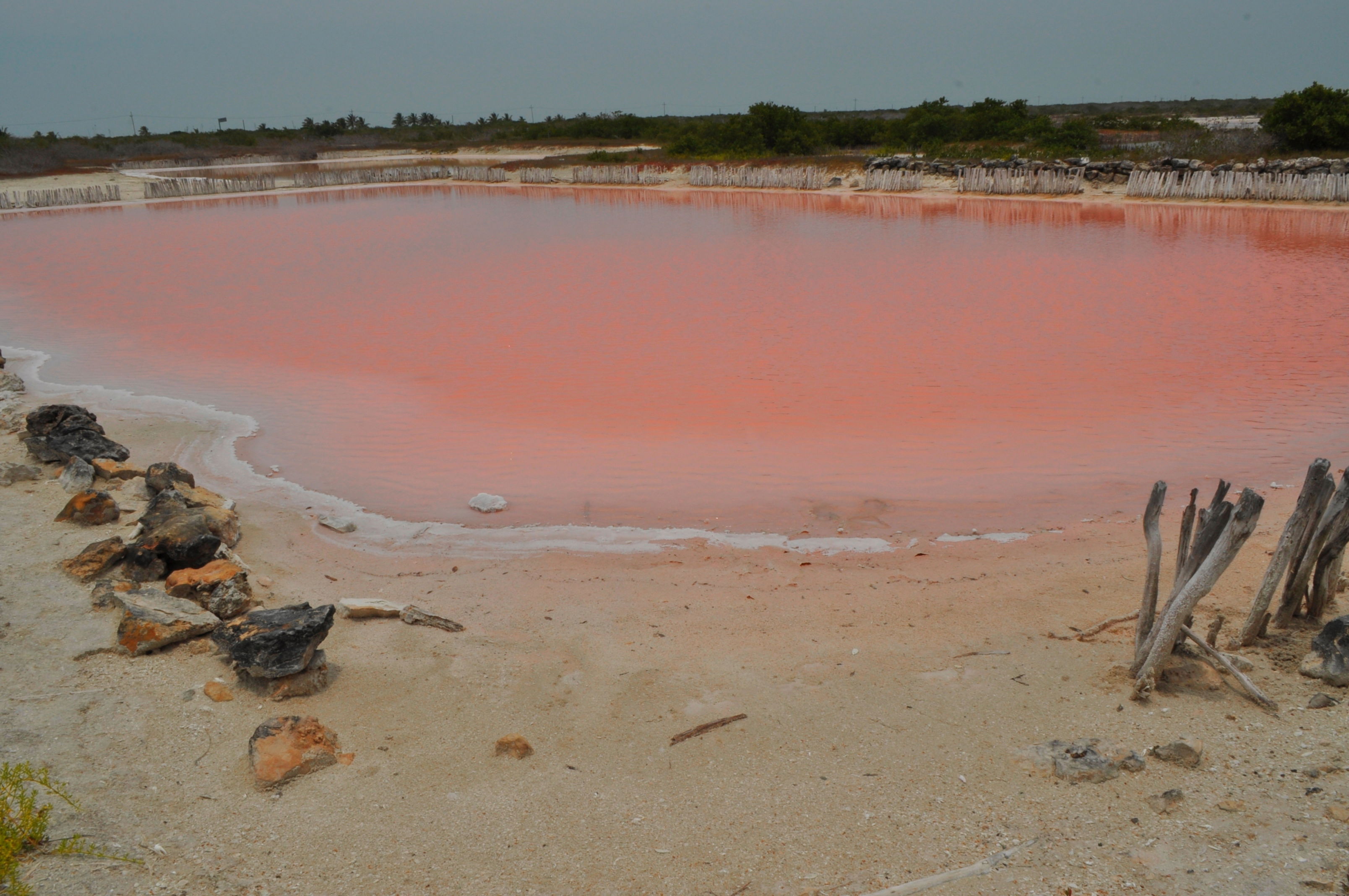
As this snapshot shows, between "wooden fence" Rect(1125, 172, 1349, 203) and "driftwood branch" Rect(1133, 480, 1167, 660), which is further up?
"wooden fence" Rect(1125, 172, 1349, 203)

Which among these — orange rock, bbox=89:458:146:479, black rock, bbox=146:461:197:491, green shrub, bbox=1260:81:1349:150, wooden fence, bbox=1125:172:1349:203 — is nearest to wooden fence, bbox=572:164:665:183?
wooden fence, bbox=1125:172:1349:203

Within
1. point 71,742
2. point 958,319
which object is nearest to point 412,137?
point 958,319

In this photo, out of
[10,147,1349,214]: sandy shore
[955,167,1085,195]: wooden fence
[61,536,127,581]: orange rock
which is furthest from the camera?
[955,167,1085,195]: wooden fence

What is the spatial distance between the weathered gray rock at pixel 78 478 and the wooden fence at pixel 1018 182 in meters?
27.5

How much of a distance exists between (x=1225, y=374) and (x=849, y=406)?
4.23 metres

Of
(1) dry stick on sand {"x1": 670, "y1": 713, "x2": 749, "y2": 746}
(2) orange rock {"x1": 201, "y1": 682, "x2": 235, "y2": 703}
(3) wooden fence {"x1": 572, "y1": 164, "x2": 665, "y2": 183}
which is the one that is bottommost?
(1) dry stick on sand {"x1": 670, "y1": 713, "x2": 749, "y2": 746}

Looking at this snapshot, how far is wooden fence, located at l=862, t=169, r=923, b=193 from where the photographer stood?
2995 cm

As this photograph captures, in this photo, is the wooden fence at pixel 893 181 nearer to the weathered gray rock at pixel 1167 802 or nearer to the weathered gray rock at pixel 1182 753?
the weathered gray rock at pixel 1182 753

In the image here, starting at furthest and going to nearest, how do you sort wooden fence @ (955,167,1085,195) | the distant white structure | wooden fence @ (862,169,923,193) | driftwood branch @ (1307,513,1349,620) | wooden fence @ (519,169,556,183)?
1. wooden fence @ (519,169,556,183)
2. the distant white structure
3. wooden fence @ (862,169,923,193)
4. wooden fence @ (955,167,1085,195)
5. driftwood branch @ (1307,513,1349,620)

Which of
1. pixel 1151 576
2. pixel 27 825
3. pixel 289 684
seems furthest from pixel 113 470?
pixel 1151 576

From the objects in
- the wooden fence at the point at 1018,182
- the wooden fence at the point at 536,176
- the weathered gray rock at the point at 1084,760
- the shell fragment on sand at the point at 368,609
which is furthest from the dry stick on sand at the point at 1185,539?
the wooden fence at the point at 536,176

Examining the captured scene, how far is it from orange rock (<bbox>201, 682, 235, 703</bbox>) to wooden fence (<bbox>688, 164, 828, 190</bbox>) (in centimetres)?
3106

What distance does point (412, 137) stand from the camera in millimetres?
68625

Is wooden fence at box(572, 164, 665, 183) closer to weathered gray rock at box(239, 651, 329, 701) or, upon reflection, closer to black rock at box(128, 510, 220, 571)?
black rock at box(128, 510, 220, 571)
